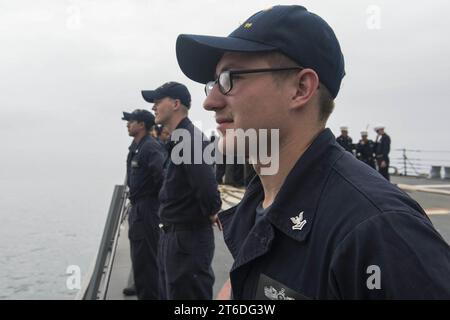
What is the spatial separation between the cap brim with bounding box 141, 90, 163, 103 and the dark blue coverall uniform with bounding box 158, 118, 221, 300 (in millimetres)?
643

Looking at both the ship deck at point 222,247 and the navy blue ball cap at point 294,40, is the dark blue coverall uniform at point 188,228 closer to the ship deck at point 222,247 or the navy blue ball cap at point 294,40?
the ship deck at point 222,247

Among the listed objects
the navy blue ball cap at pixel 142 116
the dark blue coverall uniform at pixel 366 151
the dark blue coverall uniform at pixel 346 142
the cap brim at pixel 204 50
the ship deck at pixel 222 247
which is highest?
the cap brim at pixel 204 50

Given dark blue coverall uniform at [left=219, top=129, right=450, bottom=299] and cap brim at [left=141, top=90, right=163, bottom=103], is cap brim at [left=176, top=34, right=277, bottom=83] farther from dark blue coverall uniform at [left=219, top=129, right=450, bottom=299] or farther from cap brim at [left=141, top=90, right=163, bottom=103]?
cap brim at [left=141, top=90, right=163, bottom=103]

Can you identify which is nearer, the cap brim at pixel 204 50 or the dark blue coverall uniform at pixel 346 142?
the cap brim at pixel 204 50

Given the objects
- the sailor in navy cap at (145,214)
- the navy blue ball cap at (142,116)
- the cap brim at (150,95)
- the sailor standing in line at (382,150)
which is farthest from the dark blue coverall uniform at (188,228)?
the sailor standing in line at (382,150)

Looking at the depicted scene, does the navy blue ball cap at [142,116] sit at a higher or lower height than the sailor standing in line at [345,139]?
higher

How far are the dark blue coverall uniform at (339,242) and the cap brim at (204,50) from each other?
38 cm

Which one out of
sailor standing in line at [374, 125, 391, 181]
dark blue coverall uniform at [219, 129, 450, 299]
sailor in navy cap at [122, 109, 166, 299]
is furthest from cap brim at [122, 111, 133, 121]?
sailor standing in line at [374, 125, 391, 181]

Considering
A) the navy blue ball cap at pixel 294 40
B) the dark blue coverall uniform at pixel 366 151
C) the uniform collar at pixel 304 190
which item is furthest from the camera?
the dark blue coverall uniform at pixel 366 151

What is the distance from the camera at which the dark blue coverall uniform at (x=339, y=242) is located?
1.00 m

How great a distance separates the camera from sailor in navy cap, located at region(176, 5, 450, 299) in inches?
40.2

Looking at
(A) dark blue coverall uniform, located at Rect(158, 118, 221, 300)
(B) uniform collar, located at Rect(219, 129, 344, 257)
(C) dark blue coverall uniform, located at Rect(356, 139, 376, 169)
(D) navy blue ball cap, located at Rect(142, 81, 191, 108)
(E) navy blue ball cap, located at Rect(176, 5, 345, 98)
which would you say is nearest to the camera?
(B) uniform collar, located at Rect(219, 129, 344, 257)

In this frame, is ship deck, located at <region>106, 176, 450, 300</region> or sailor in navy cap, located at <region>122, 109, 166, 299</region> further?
ship deck, located at <region>106, 176, 450, 300</region>
